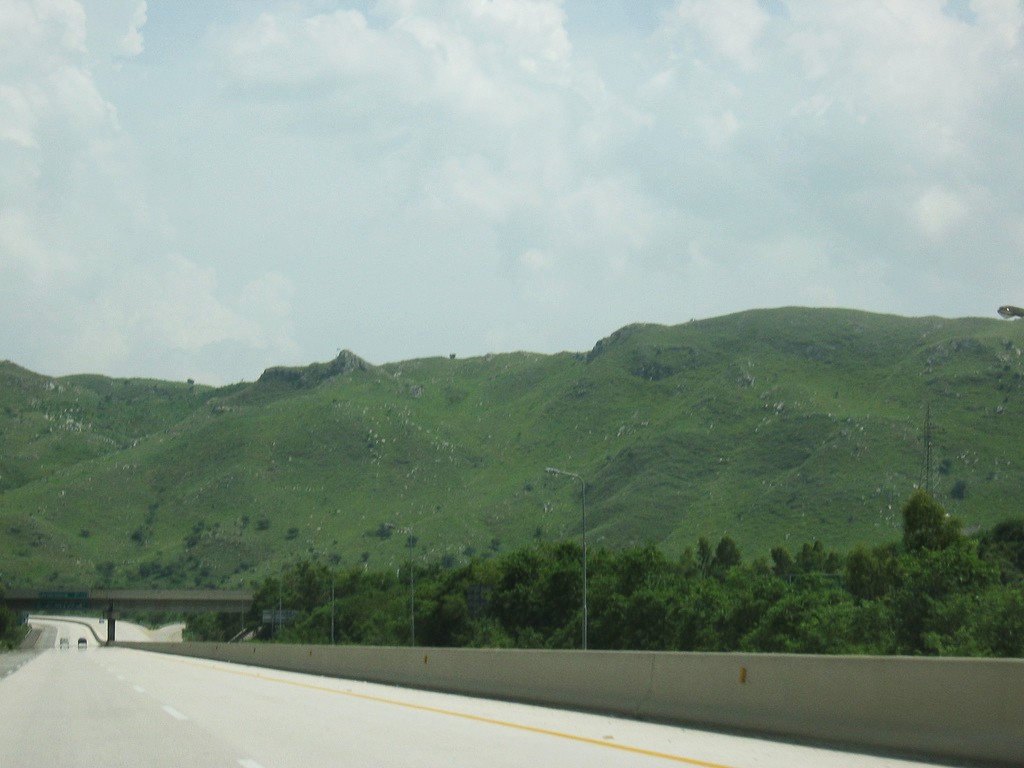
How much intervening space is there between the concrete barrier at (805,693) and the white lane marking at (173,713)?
621 cm

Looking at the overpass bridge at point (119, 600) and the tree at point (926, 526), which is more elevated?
the tree at point (926, 526)

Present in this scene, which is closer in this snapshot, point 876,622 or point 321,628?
point 876,622

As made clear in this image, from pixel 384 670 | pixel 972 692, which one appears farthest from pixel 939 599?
pixel 972 692

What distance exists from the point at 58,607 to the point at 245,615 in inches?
1318

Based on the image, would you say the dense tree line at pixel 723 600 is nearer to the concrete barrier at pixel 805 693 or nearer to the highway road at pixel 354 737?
the concrete barrier at pixel 805 693

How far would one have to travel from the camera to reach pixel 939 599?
76250 millimetres

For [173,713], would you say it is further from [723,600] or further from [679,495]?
[679,495]

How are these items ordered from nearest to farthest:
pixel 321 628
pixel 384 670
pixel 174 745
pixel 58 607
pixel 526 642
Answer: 1. pixel 174 745
2. pixel 384 670
3. pixel 526 642
4. pixel 58 607
5. pixel 321 628

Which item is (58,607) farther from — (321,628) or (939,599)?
(939,599)

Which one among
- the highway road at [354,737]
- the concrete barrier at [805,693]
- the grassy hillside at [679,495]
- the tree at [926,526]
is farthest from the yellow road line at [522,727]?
the grassy hillside at [679,495]

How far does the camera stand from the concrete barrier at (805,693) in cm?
1162

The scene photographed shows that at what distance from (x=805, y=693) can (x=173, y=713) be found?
11.1m

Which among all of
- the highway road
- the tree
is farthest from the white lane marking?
the tree

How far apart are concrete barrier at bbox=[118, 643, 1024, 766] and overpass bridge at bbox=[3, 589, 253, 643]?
110 meters
